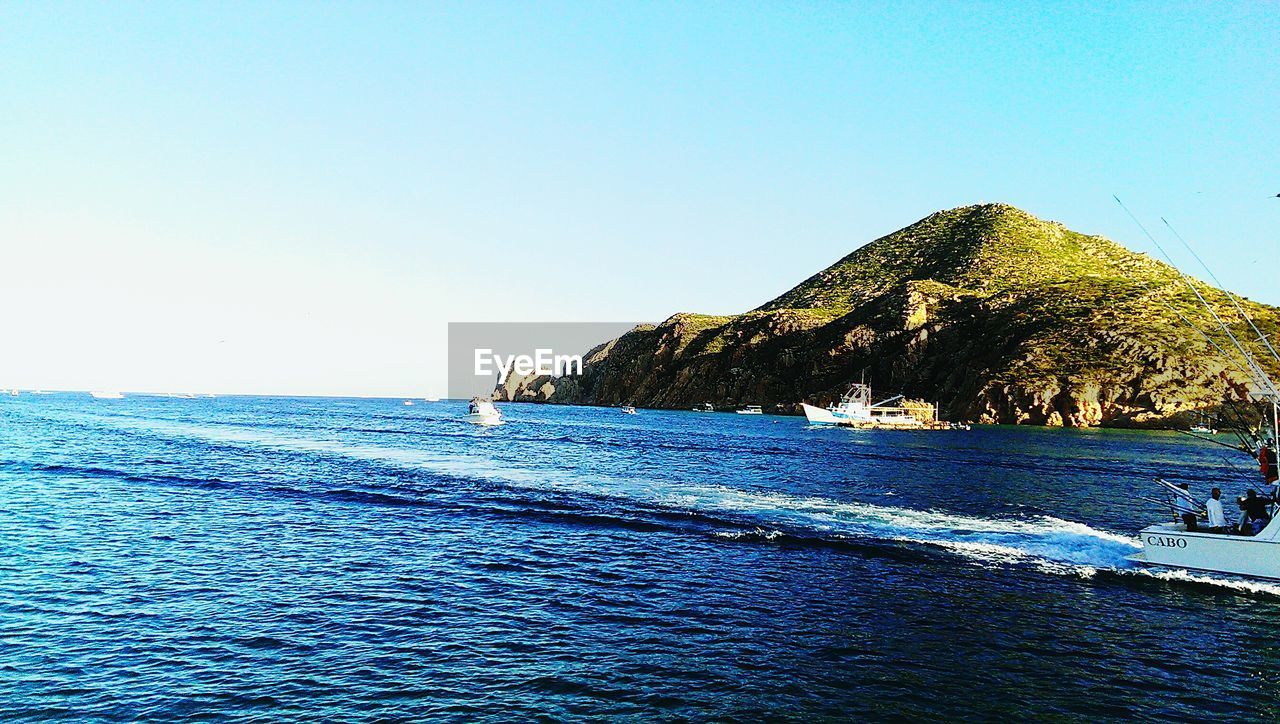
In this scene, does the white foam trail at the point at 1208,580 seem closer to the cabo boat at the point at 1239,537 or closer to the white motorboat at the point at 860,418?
the cabo boat at the point at 1239,537

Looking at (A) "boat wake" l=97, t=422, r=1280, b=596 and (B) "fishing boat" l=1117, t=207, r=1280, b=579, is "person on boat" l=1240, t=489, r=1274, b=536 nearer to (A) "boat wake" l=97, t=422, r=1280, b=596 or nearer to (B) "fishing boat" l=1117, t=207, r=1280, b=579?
(B) "fishing boat" l=1117, t=207, r=1280, b=579

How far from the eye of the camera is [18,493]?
44312 mm

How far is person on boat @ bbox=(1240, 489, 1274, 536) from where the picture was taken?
2630cm

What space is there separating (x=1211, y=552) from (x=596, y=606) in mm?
23626

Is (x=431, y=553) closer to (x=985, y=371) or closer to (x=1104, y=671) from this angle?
(x=1104, y=671)

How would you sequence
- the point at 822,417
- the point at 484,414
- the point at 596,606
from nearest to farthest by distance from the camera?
the point at 596,606, the point at 484,414, the point at 822,417

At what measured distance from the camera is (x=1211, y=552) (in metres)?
26.8

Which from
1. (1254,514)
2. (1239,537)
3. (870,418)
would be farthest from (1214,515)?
(870,418)

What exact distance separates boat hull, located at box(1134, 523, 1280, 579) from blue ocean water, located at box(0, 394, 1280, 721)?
2.95ft

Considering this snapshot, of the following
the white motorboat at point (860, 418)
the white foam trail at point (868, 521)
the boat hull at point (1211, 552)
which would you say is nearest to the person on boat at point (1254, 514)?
the boat hull at point (1211, 552)

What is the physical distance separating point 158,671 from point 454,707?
7.87 m

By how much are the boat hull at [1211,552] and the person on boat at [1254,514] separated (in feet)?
2.06

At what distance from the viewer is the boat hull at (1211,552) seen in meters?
25.7

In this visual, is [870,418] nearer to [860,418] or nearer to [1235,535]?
[860,418]
